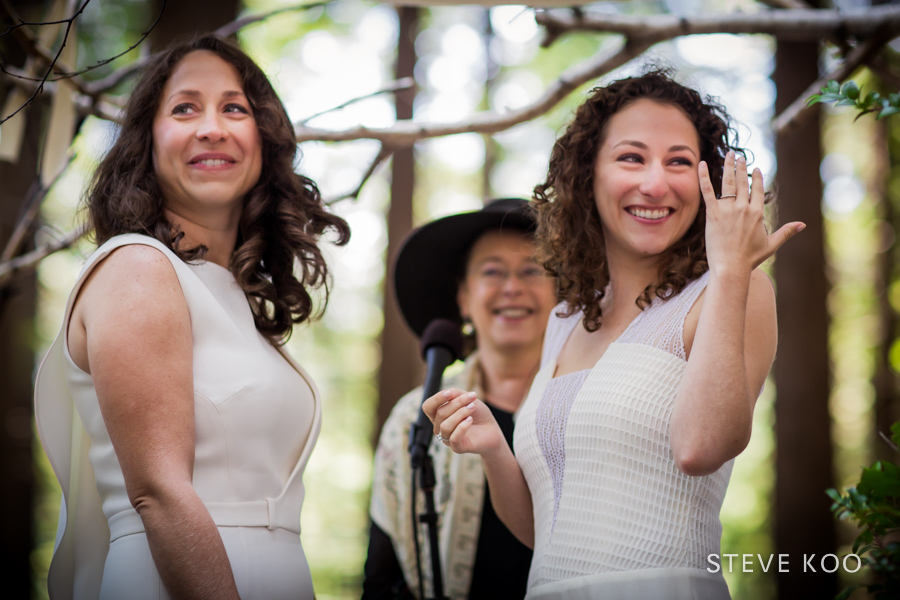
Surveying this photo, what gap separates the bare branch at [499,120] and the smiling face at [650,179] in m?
0.74

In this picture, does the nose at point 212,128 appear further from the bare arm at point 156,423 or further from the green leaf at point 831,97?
the green leaf at point 831,97

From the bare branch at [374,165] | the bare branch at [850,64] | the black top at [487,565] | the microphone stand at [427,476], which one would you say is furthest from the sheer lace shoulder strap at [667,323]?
the bare branch at [374,165]

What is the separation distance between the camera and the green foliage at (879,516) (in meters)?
1.21

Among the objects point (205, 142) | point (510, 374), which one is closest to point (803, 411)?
point (510, 374)

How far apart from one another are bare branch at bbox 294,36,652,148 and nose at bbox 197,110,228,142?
25.7 inches

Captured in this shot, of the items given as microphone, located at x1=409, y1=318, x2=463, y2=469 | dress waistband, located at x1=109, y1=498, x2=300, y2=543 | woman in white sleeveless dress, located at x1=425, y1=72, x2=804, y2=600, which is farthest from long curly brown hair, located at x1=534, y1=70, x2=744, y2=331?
dress waistband, located at x1=109, y1=498, x2=300, y2=543

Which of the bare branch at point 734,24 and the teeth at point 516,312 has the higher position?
the bare branch at point 734,24

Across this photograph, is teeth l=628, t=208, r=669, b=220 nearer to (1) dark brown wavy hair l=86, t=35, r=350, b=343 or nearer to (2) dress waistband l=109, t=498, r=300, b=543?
(1) dark brown wavy hair l=86, t=35, r=350, b=343

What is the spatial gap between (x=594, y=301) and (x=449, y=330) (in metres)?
0.68

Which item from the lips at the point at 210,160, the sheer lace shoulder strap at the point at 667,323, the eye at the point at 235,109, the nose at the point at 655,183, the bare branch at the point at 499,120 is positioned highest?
the bare branch at the point at 499,120

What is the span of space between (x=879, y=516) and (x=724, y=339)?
406 millimetres

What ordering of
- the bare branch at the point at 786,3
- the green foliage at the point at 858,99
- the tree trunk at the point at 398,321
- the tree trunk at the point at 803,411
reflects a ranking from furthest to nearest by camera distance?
the tree trunk at the point at 398,321, the tree trunk at the point at 803,411, the bare branch at the point at 786,3, the green foliage at the point at 858,99

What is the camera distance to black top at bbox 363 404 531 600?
2566mm

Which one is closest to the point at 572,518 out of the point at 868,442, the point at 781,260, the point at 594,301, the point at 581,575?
the point at 581,575
